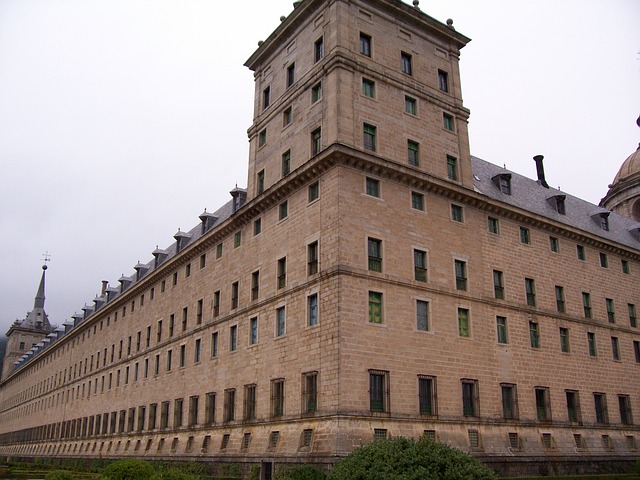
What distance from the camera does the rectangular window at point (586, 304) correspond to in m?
42.6

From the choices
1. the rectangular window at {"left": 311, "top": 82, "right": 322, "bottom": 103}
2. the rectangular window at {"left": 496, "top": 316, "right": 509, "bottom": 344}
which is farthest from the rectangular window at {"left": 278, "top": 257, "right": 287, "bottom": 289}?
the rectangular window at {"left": 496, "top": 316, "right": 509, "bottom": 344}

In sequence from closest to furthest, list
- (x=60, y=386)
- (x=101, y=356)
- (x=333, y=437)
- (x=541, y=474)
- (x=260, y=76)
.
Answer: (x=333, y=437), (x=541, y=474), (x=260, y=76), (x=101, y=356), (x=60, y=386)

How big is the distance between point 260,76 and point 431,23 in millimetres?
11863

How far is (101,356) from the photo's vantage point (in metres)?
67.1

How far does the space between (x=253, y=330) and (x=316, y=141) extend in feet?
38.1

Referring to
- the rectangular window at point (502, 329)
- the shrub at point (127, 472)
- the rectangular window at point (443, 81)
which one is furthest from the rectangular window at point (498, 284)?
the shrub at point (127, 472)

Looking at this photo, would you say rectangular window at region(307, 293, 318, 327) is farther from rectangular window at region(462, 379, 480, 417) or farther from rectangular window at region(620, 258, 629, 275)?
rectangular window at region(620, 258, 629, 275)

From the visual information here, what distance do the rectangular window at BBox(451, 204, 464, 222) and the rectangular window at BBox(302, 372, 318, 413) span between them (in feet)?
41.8

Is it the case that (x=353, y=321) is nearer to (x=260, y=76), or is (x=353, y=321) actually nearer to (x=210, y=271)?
(x=210, y=271)

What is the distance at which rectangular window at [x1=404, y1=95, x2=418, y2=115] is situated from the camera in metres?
37.2

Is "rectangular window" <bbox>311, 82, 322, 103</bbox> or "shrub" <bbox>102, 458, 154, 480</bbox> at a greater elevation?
"rectangular window" <bbox>311, 82, 322, 103</bbox>

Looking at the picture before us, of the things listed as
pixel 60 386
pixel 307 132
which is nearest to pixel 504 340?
pixel 307 132

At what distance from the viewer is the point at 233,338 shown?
131 ft

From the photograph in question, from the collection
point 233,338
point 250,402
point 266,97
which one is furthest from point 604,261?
point 250,402
